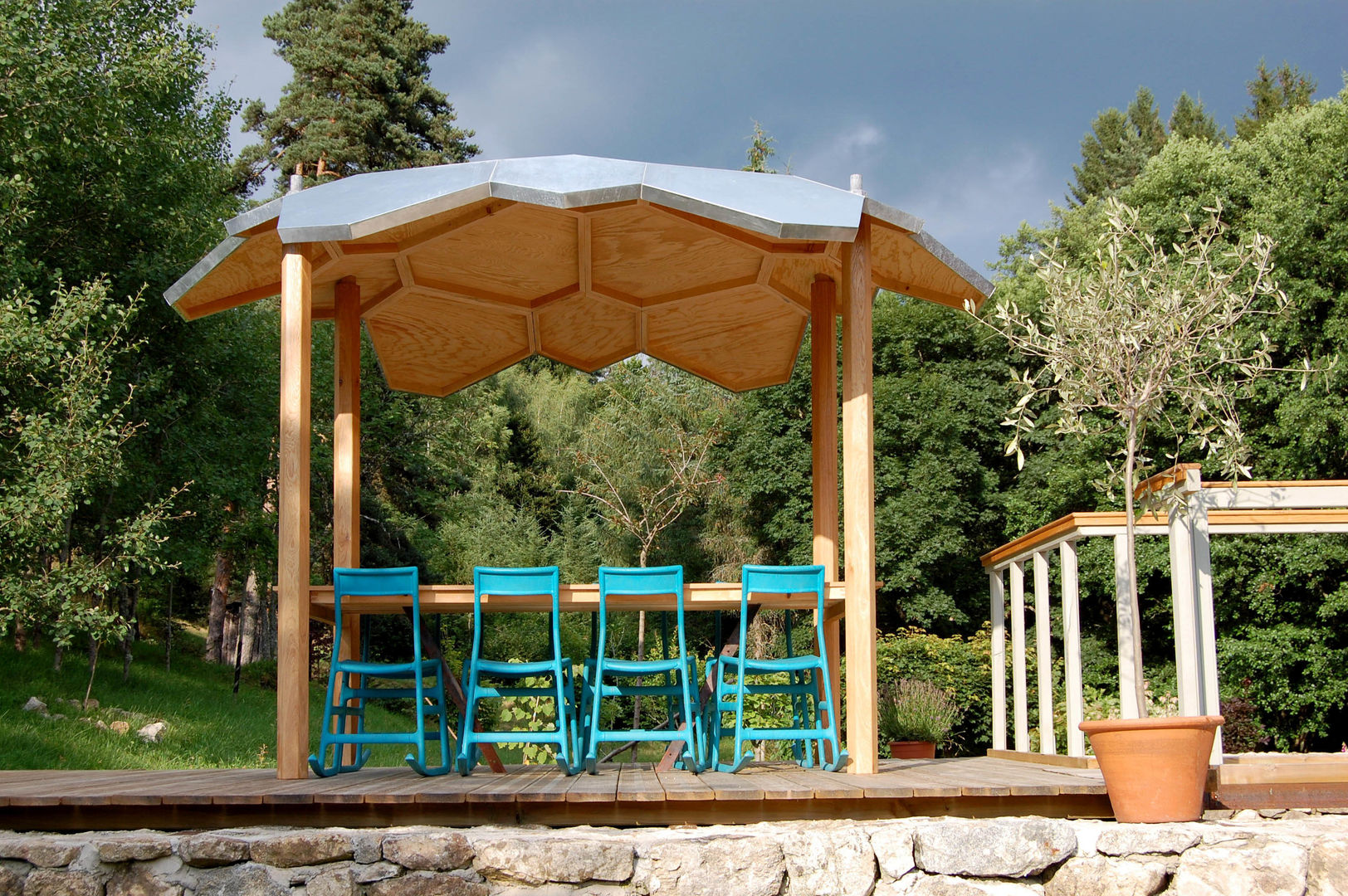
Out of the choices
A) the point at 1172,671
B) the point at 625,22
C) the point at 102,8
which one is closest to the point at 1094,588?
the point at 1172,671

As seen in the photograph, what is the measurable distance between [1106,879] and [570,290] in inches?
170

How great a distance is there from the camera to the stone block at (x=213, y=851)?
3545mm

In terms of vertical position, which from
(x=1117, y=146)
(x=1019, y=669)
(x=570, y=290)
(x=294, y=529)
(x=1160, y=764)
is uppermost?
→ (x=1117, y=146)

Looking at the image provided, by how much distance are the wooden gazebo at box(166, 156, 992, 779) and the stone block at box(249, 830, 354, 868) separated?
718 mm

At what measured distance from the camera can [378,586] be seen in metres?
4.69

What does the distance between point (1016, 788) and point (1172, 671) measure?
36.4 feet

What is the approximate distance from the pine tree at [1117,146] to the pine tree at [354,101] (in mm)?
13745

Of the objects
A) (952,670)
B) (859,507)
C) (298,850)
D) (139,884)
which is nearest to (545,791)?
(298,850)

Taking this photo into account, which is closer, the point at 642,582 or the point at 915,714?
the point at 642,582

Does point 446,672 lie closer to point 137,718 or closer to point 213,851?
point 213,851

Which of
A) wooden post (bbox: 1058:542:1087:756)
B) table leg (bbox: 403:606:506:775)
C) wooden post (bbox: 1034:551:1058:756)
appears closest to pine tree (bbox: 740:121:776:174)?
wooden post (bbox: 1034:551:1058:756)

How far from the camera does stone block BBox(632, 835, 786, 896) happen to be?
139 inches

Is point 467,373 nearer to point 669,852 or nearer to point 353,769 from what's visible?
point 353,769

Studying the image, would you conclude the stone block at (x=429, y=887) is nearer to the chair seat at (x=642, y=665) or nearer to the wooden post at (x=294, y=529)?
the wooden post at (x=294, y=529)
